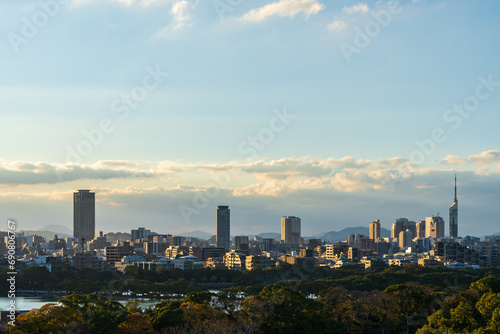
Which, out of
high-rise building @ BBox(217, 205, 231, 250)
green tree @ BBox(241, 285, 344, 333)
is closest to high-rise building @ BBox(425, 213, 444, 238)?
high-rise building @ BBox(217, 205, 231, 250)

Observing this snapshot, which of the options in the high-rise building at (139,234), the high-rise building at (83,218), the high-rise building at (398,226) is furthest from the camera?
the high-rise building at (398,226)

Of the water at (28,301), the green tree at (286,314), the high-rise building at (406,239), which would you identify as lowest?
the high-rise building at (406,239)

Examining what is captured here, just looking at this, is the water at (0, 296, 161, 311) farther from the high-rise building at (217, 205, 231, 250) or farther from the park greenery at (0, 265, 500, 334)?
the high-rise building at (217, 205, 231, 250)

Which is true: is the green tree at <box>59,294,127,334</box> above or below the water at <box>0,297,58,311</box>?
above

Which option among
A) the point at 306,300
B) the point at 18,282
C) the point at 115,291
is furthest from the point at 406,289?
the point at 18,282

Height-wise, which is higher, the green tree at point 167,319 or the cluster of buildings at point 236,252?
the green tree at point 167,319

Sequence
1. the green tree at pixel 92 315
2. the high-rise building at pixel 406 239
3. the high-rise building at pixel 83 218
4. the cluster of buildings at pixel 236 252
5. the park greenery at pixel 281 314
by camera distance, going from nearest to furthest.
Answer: the park greenery at pixel 281 314 → the green tree at pixel 92 315 → the cluster of buildings at pixel 236 252 → the high-rise building at pixel 406 239 → the high-rise building at pixel 83 218

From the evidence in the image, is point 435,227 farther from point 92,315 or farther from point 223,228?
point 92,315

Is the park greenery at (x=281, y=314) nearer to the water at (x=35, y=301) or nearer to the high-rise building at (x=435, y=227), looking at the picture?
the water at (x=35, y=301)

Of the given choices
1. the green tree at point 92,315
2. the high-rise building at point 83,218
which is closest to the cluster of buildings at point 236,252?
the high-rise building at point 83,218

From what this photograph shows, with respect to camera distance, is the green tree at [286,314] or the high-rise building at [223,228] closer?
the green tree at [286,314]
